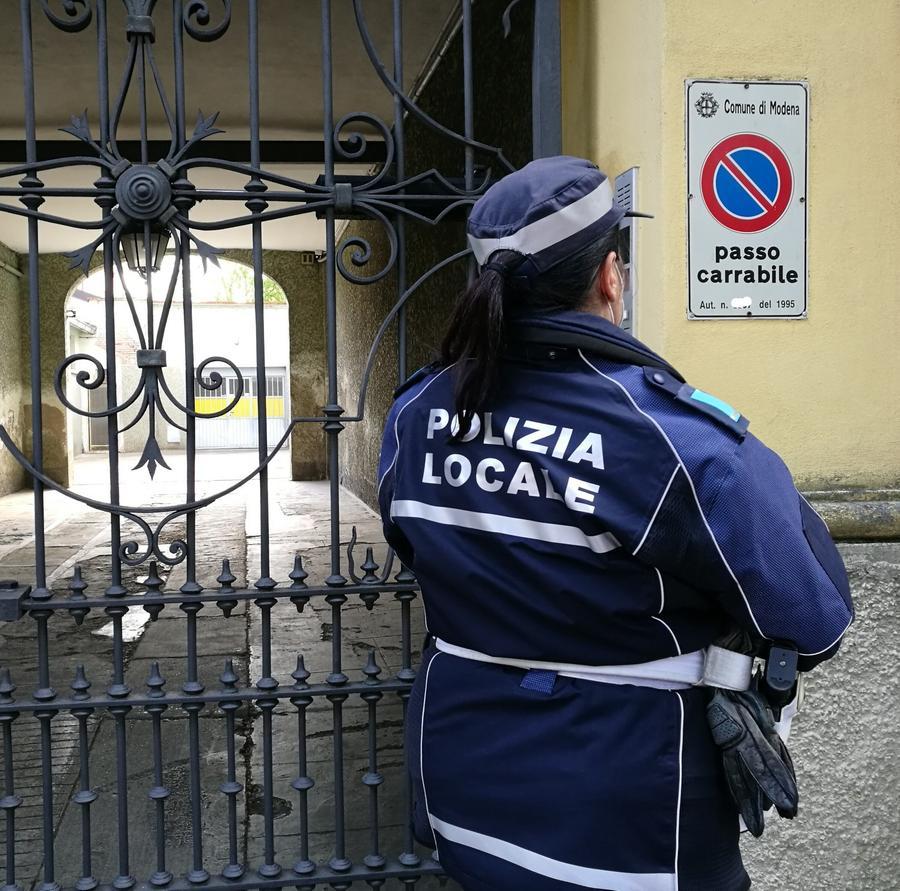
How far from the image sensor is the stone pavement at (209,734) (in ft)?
10.3

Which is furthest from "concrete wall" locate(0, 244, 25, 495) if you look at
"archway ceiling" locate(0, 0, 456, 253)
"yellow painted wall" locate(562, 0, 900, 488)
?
"yellow painted wall" locate(562, 0, 900, 488)

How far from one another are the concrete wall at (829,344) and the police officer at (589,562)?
932 millimetres

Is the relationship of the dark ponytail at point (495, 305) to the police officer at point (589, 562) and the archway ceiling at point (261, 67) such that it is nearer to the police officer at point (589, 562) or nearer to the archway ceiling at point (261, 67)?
the police officer at point (589, 562)

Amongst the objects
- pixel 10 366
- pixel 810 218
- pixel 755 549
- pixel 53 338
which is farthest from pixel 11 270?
pixel 755 549

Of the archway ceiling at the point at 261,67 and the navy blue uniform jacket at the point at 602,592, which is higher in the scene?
the archway ceiling at the point at 261,67

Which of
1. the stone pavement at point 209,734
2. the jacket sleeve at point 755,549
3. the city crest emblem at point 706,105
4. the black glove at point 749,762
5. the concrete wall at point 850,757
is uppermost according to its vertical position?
the city crest emblem at point 706,105

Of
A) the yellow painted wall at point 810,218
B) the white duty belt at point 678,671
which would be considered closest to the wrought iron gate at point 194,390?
the yellow painted wall at point 810,218

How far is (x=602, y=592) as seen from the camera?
58.3 inches

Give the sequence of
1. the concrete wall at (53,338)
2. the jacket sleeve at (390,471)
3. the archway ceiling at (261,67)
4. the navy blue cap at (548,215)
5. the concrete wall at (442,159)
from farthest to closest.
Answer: the concrete wall at (53,338), the archway ceiling at (261,67), the concrete wall at (442,159), the jacket sleeve at (390,471), the navy blue cap at (548,215)

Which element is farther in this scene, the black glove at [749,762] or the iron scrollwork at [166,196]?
the iron scrollwork at [166,196]

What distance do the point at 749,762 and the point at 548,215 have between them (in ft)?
3.06

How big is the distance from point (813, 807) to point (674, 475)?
1.55m

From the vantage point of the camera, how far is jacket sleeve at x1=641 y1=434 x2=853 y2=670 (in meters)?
1.40

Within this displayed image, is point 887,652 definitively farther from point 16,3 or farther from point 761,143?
point 16,3
